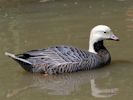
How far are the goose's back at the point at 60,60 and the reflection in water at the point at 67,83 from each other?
11 centimetres

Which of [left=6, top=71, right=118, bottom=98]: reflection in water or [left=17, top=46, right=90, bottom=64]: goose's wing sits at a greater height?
[left=17, top=46, right=90, bottom=64]: goose's wing

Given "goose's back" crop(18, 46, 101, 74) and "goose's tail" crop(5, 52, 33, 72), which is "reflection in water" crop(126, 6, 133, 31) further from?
"goose's tail" crop(5, 52, 33, 72)

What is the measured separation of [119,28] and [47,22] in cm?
200

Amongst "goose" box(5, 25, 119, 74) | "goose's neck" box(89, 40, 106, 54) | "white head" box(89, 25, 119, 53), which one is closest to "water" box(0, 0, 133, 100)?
"goose" box(5, 25, 119, 74)

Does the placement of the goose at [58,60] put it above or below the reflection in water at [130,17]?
below

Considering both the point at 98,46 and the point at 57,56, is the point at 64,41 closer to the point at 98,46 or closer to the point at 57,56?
the point at 98,46

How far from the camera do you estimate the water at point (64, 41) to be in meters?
8.17

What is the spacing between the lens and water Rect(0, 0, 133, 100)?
8.17 m

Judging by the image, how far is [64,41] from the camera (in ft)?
36.2

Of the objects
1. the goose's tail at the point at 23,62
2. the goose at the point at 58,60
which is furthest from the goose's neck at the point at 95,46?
the goose's tail at the point at 23,62

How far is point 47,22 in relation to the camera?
13148mm

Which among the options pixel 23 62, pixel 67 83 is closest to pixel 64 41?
pixel 23 62

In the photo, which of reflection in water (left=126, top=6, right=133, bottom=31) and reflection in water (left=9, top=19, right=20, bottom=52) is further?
reflection in water (left=126, top=6, right=133, bottom=31)

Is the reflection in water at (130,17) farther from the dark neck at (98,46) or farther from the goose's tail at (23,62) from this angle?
the goose's tail at (23,62)
